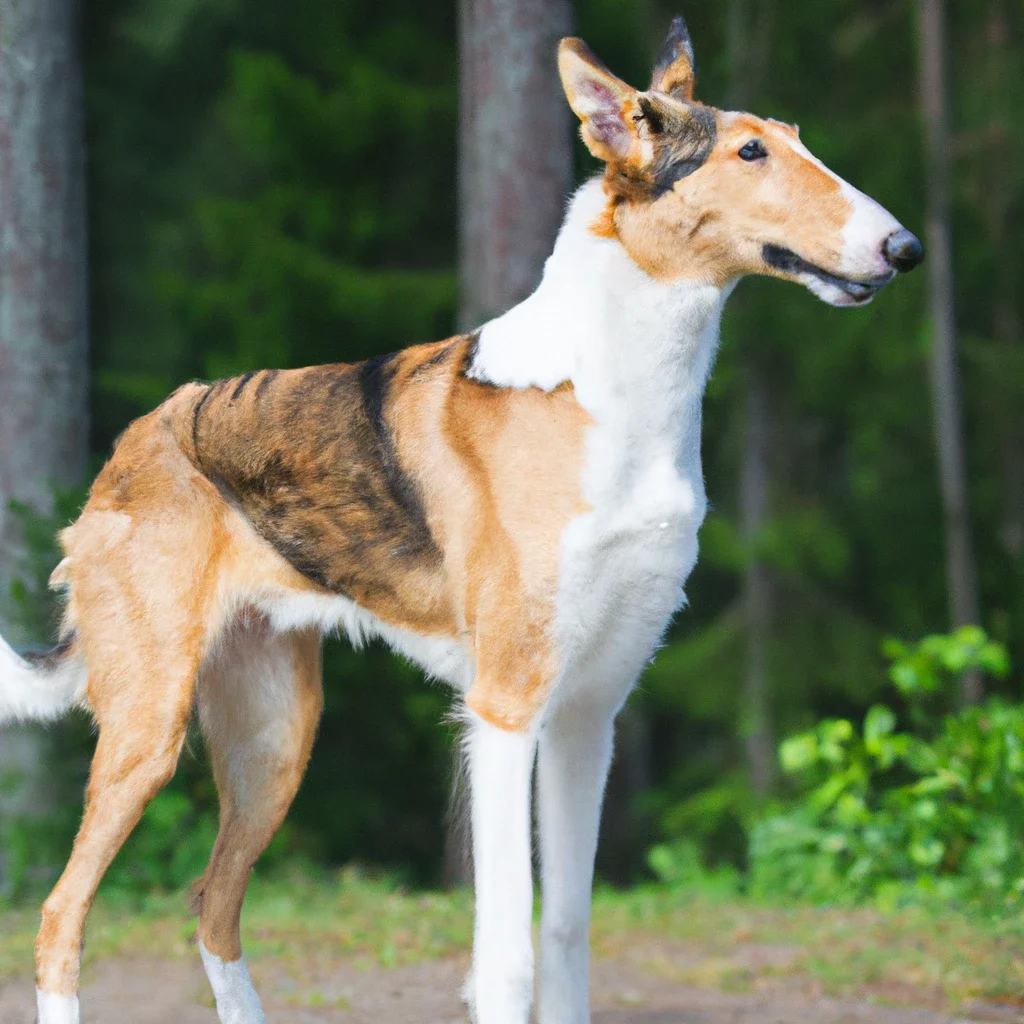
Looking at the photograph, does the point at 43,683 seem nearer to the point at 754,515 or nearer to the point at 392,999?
the point at 392,999

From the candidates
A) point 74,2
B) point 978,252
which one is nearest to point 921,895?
point 74,2

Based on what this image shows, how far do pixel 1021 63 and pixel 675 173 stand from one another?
9731 mm

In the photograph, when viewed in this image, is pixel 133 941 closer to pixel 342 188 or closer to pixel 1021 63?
pixel 342 188

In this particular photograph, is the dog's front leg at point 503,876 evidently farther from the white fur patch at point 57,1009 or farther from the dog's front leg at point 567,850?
the white fur patch at point 57,1009

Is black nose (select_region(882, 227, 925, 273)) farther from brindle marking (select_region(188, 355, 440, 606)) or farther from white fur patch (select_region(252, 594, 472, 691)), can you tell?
white fur patch (select_region(252, 594, 472, 691))

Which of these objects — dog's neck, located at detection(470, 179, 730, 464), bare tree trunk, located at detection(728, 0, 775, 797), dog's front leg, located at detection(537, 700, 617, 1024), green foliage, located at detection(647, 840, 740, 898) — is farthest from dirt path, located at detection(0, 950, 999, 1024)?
bare tree trunk, located at detection(728, 0, 775, 797)

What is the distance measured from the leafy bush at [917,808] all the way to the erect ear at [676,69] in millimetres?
2867

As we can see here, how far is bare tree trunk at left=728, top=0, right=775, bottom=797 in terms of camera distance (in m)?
11.8

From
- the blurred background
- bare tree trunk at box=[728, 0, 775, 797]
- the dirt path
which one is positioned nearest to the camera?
the dirt path

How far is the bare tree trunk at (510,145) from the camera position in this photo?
22.0ft

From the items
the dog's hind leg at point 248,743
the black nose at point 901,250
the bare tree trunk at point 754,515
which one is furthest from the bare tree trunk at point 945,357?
the black nose at point 901,250

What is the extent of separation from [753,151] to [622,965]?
9.92 ft

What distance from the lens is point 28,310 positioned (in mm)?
7305

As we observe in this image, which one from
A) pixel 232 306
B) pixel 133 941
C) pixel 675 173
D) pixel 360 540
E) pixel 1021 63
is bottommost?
pixel 133 941
